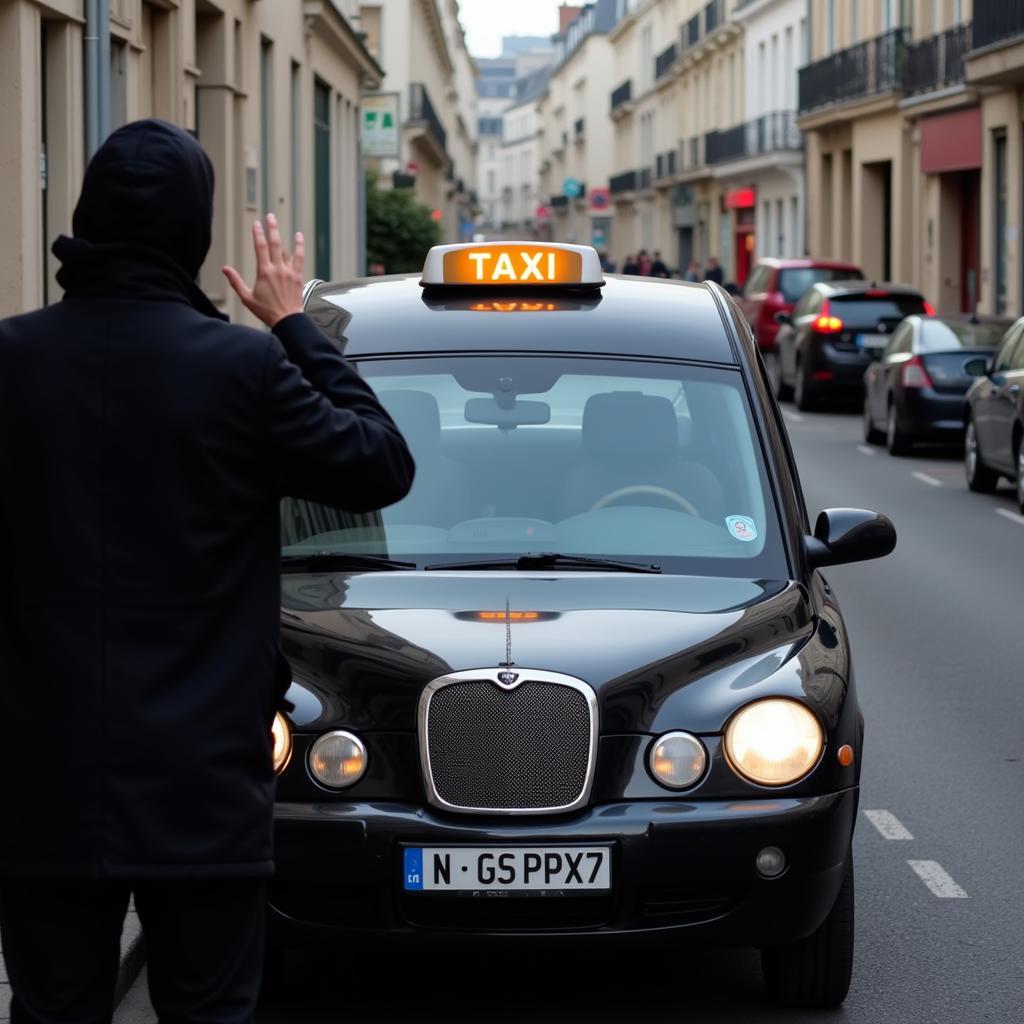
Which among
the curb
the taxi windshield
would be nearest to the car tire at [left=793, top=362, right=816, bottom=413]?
the taxi windshield

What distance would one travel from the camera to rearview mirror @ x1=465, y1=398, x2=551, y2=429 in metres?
5.56

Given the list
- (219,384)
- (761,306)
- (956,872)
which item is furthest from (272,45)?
(219,384)

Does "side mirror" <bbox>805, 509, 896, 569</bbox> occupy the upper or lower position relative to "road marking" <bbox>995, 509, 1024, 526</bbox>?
upper

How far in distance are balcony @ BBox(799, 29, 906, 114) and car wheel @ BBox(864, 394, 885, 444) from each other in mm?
21586

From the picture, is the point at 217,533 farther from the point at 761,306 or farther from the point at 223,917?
the point at 761,306

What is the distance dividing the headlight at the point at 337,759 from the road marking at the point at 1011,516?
11.9 meters

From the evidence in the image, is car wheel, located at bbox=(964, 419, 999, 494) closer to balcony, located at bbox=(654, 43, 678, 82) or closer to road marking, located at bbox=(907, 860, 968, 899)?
road marking, located at bbox=(907, 860, 968, 899)

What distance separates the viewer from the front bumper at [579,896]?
4.46 metres

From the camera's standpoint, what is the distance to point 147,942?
3098mm

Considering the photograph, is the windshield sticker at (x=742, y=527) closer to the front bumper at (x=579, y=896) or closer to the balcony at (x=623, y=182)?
the front bumper at (x=579, y=896)

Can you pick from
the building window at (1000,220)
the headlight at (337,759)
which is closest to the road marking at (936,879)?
the headlight at (337,759)

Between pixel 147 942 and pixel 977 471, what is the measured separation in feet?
51.1

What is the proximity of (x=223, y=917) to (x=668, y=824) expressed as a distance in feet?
5.12

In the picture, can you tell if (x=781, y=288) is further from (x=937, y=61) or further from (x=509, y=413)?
(x=509, y=413)
